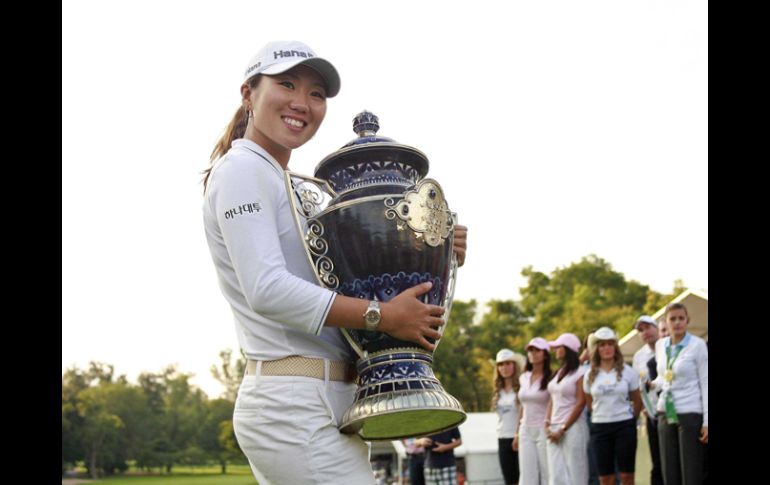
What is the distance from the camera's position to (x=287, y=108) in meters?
2.79

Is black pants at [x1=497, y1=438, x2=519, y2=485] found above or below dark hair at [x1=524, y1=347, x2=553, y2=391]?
below

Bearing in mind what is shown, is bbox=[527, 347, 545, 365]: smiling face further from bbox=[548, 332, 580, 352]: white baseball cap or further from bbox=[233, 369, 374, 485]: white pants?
bbox=[233, 369, 374, 485]: white pants

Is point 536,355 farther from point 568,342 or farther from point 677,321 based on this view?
point 677,321

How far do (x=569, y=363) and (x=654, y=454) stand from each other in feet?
3.83

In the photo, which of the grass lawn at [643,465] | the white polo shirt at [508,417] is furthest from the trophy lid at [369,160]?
the grass lawn at [643,465]

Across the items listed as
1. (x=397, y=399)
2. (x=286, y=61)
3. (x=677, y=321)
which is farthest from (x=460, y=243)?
(x=677, y=321)

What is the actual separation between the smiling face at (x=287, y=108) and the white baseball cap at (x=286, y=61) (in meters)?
0.03

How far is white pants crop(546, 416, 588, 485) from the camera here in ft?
27.0

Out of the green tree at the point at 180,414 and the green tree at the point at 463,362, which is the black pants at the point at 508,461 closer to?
the green tree at the point at 463,362

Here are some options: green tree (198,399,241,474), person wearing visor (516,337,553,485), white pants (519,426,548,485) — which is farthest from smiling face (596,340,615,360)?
green tree (198,399,241,474)

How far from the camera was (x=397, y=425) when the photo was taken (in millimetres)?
2635

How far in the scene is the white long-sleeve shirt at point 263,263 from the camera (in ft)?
8.14

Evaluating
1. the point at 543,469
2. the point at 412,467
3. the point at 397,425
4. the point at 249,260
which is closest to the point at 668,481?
the point at 543,469
